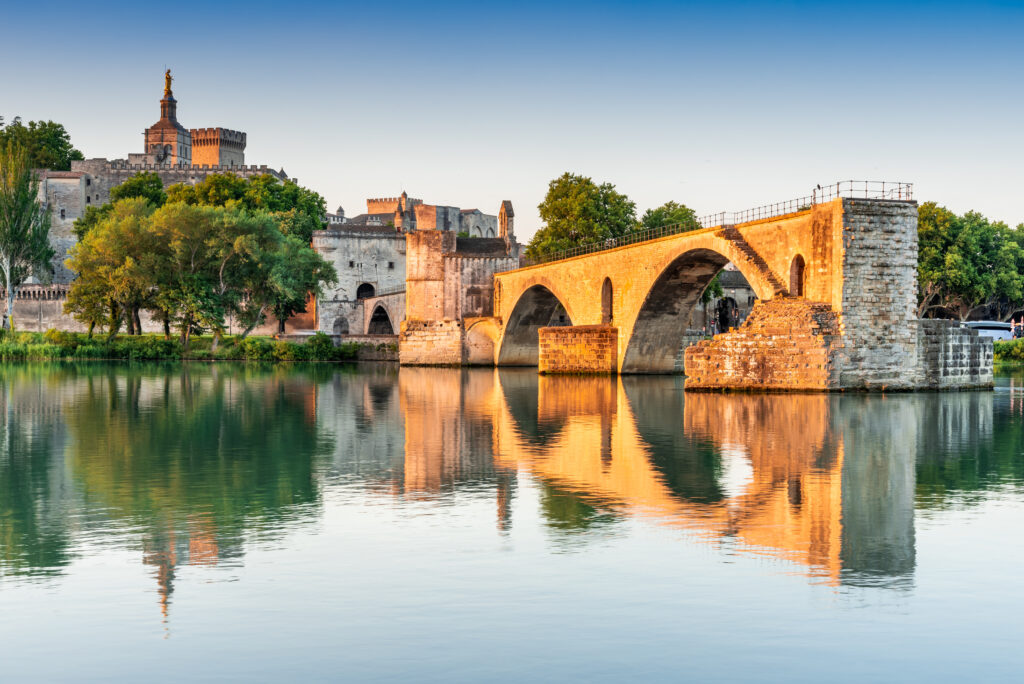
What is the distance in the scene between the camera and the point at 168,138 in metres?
122

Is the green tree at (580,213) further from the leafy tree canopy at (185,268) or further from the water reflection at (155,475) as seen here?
the water reflection at (155,475)

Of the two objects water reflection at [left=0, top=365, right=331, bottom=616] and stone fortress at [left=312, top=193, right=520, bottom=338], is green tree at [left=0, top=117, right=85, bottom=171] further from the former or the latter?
water reflection at [left=0, top=365, right=331, bottom=616]

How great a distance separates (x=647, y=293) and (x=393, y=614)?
3280 centimetres

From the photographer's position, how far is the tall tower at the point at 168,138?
121 meters

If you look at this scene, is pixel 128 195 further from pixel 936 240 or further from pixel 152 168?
pixel 936 240

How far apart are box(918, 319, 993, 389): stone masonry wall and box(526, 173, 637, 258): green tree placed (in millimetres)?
33025

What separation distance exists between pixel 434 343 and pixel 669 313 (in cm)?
1874

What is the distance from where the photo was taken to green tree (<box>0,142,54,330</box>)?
2391 inches

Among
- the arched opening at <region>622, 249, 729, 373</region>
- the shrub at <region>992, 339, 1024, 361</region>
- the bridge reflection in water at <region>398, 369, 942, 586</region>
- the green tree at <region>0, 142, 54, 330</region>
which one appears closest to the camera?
the bridge reflection in water at <region>398, 369, 942, 586</region>

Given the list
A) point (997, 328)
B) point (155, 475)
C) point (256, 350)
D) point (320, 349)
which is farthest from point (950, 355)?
point (256, 350)

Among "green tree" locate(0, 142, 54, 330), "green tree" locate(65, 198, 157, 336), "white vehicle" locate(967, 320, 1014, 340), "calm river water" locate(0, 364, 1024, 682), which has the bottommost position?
"calm river water" locate(0, 364, 1024, 682)

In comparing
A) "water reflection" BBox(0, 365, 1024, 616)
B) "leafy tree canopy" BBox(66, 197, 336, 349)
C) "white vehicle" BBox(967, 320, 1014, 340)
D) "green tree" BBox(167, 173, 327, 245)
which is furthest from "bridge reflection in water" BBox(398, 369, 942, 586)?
"green tree" BBox(167, 173, 327, 245)

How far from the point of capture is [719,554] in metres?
9.76

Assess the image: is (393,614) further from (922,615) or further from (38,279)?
(38,279)
